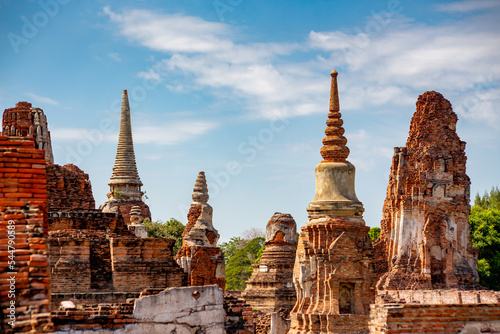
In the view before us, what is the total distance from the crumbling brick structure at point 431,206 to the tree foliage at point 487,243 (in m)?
13.6

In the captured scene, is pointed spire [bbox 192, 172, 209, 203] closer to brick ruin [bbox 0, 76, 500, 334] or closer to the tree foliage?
brick ruin [bbox 0, 76, 500, 334]

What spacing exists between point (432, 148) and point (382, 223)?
301cm

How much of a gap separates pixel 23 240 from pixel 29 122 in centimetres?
1120

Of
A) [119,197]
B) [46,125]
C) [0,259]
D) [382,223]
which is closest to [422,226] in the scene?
[382,223]

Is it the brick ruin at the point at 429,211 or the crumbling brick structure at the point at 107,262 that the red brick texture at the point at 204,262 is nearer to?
the brick ruin at the point at 429,211

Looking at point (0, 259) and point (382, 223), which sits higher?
point (382, 223)

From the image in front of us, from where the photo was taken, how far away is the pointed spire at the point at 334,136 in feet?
83.1

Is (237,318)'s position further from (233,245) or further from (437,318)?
(233,245)

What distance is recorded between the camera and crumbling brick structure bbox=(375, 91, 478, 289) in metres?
28.6

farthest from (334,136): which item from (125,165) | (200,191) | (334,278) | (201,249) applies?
(125,165)

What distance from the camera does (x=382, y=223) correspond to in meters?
29.9

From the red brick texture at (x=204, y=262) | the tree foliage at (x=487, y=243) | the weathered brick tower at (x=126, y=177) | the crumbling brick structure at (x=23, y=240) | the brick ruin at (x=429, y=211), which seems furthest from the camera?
the weathered brick tower at (x=126, y=177)

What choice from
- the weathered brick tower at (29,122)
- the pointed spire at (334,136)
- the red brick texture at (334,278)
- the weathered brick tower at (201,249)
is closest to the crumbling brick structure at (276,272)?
the weathered brick tower at (201,249)

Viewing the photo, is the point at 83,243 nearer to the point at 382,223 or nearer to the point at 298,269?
the point at 298,269
